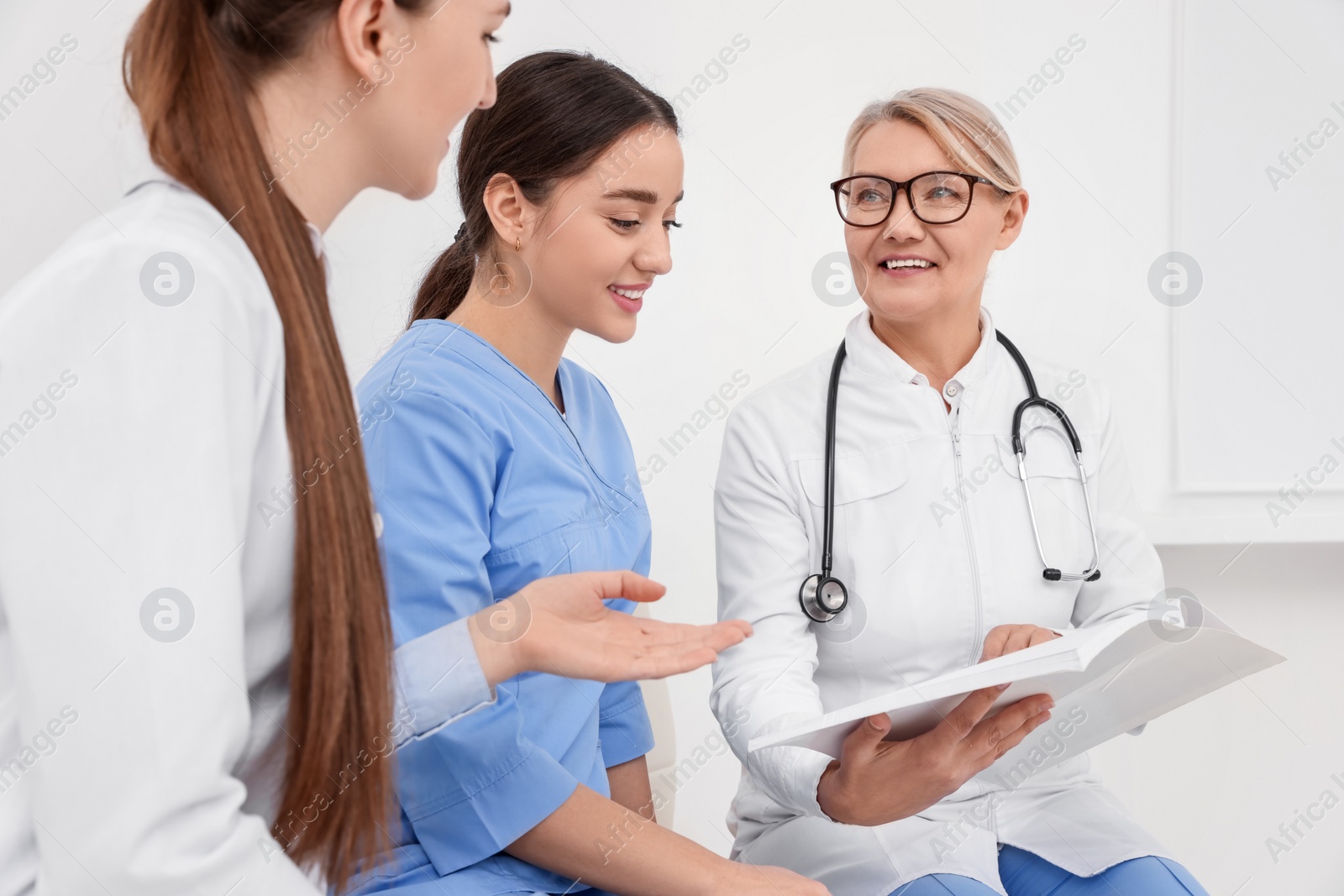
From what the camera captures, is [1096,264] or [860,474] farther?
[1096,264]

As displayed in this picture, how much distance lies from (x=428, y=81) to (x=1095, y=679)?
2.51 feet

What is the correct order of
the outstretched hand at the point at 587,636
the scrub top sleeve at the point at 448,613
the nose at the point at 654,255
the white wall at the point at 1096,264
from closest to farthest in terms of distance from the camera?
the outstretched hand at the point at 587,636 → the scrub top sleeve at the point at 448,613 → the nose at the point at 654,255 → the white wall at the point at 1096,264

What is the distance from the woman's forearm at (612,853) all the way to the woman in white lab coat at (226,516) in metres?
0.26

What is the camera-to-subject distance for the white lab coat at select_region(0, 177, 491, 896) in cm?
54

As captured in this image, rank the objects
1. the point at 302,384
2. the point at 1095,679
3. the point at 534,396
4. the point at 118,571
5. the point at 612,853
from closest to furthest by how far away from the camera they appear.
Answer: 1. the point at 118,571
2. the point at 302,384
3. the point at 1095,679
4. the point at 612,853
5. the point at 534,396

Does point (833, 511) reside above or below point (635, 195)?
below

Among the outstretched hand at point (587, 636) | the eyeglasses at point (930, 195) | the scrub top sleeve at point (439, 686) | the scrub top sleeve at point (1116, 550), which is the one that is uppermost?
the eyeglasses at point (930, 195)

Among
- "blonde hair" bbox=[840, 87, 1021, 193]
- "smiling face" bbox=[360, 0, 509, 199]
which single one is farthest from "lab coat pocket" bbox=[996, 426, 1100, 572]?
"smiling face" bbox=[360, 0, 509, 199]

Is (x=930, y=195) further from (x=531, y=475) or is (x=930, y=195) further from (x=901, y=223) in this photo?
(x=531, y=475)

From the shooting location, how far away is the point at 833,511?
4.49 feet

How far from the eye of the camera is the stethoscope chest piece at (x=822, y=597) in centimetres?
130

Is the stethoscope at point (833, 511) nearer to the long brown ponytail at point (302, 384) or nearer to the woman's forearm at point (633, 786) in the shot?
the woman's forearm at point (633, 786)

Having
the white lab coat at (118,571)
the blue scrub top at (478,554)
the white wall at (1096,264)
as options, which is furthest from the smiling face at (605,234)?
the white wall at (1096,264)

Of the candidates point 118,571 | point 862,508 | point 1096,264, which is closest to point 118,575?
point 118,571
